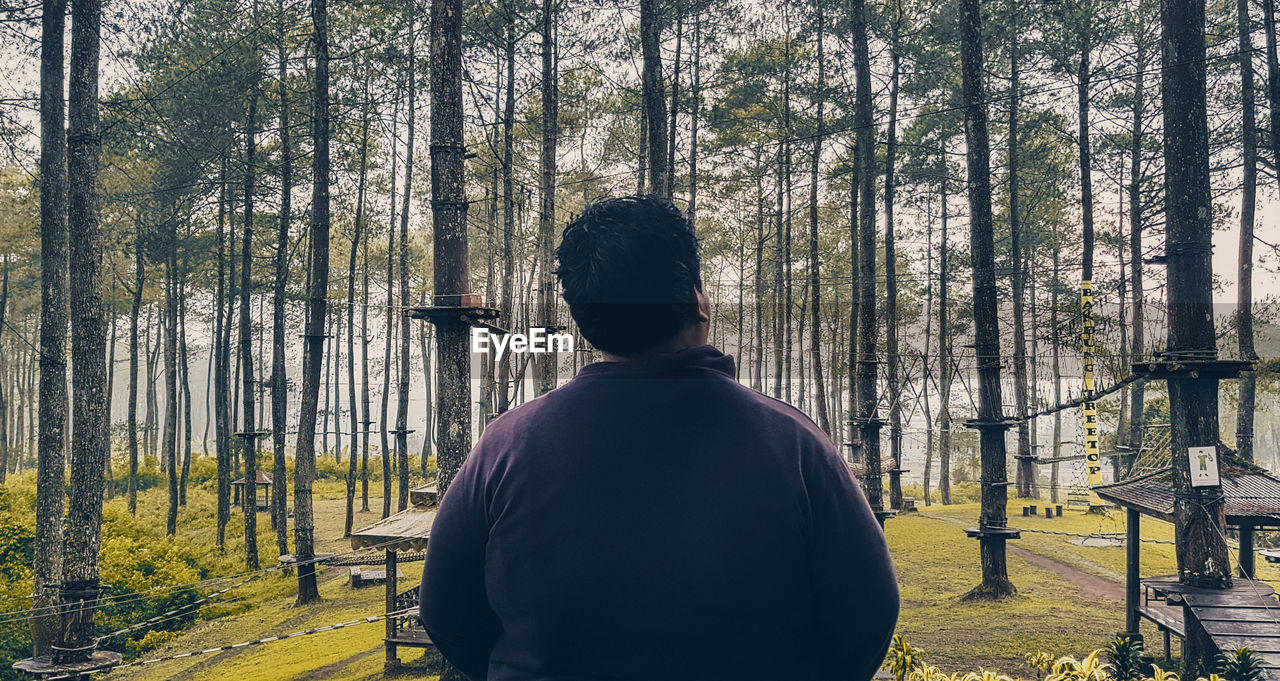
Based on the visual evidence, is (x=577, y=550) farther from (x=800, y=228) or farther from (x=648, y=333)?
(x=800, y=228)

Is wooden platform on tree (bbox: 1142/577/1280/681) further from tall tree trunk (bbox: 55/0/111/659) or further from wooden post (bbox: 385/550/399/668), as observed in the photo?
tall tree trunk (bbox: 55/0/111/659)

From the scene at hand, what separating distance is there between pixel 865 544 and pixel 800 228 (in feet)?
109

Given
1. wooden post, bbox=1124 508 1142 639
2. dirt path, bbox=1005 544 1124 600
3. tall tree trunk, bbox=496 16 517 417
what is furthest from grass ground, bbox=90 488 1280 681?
tall tree trunk, bbox=496 16 517 417

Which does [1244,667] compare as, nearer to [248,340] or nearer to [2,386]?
[248,340]

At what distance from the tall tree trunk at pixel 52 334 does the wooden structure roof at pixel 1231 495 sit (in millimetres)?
13043

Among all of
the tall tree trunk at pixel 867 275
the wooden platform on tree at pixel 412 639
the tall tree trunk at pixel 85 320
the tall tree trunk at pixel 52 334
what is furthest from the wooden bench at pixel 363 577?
the tall tree trunk at pixel 867 275

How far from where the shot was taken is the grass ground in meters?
10.1

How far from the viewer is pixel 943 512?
24.2 metres

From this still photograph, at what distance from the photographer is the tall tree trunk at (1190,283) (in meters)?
8.38

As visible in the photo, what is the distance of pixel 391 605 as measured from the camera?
10.7 metres

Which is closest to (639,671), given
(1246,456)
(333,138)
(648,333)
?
(648,333)

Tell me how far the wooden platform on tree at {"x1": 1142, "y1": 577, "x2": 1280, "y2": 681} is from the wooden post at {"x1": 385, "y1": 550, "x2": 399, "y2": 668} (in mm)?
8899

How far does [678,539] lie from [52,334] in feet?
40.0

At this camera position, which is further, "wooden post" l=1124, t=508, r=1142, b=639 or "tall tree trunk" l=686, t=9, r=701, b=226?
"tall tree trunk" l=686, t=9, r=701, b=226
